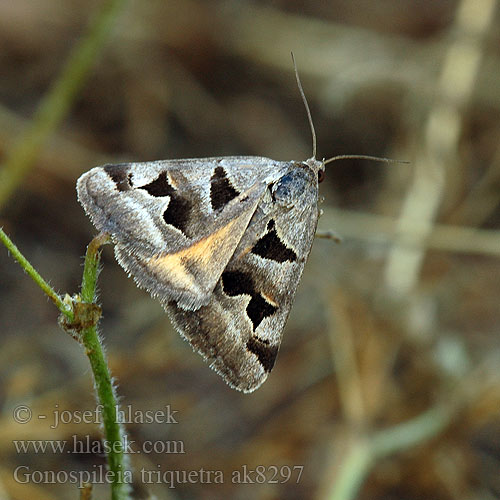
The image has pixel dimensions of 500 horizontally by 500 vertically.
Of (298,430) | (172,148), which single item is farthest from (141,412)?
(172,148)

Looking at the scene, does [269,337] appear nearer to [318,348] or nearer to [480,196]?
[318,348]

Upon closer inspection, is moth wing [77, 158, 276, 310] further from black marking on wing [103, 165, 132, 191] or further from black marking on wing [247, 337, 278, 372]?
black marking on wing [247, 337, 278, 372]

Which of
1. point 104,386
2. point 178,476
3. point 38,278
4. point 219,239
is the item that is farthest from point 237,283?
point 178,476

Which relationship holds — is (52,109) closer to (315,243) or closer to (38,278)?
(315,243)

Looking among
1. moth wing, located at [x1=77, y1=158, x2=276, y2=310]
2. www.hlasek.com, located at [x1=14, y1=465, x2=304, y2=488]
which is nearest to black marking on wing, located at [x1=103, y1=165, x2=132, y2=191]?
moth wing, located at [x1=77, y1=158, x2=276, y2=310]

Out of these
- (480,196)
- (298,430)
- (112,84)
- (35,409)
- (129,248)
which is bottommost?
(298,430)

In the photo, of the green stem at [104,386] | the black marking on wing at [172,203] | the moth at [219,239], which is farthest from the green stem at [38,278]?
the black marking on wing at [172,203]

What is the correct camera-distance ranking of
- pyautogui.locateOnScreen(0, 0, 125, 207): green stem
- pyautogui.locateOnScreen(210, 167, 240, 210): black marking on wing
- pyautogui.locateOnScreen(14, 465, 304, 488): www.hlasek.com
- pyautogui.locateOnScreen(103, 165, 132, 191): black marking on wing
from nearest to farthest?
pyautogui.locateOnScreen(103, 165, 132, 191): black marking on wing < pyautogui.locateOnScreen(210, 167, 240, 210): black marking on wing < pyautogui.locateOnScreen(14, 465, 304, 488): www.hlasek.com < pyautogui.locateOnScreen(0, 0, 125, 207): green stem
